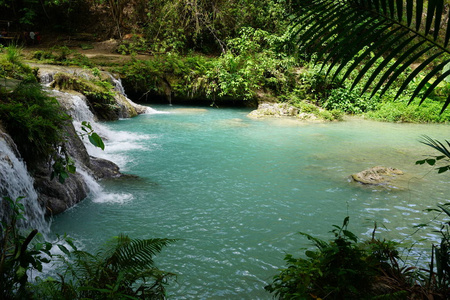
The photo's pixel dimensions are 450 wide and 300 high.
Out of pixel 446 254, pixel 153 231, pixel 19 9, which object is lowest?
pixel 153 231

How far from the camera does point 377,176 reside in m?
7.17

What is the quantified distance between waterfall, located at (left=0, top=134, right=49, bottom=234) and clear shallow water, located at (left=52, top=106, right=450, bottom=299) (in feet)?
1.21

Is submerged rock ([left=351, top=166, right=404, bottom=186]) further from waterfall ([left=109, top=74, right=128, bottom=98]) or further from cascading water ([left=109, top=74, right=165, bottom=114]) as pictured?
waterfall ([left=109, top=74, right=128, bottom=98])

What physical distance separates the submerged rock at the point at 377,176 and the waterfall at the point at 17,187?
18.5 feet

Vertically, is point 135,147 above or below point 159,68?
below

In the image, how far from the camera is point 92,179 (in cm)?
652

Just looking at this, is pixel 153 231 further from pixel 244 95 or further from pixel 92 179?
pixel 244 95

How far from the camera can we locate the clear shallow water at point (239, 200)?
4215 mm

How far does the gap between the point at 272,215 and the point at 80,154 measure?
3834 mm

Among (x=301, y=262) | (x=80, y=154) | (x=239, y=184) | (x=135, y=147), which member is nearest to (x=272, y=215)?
(x=239, y=184)

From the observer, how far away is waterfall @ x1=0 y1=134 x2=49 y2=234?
13.6ft

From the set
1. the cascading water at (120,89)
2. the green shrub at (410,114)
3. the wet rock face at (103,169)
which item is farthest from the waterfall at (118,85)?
the green shrub at (410,114)

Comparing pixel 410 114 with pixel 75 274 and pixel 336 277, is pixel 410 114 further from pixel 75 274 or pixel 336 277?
pixel 75 274

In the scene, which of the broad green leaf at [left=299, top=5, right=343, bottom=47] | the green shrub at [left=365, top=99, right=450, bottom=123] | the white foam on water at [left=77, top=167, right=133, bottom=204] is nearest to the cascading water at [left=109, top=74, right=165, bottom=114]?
the white foam on water at [left=77, top=167, right=133, bottom=204]
